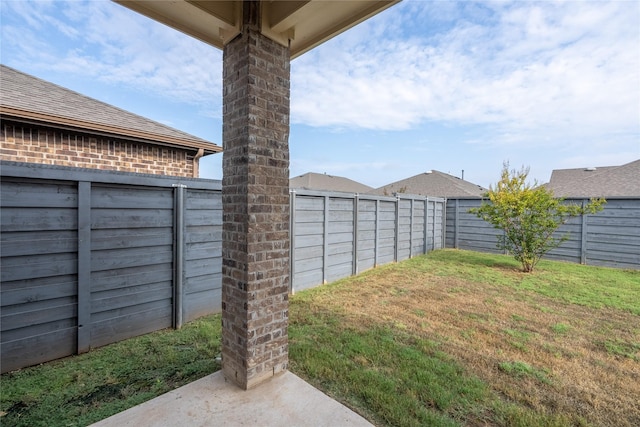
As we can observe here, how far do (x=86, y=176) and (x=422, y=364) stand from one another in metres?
3.61

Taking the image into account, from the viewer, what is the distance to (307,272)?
519 cm

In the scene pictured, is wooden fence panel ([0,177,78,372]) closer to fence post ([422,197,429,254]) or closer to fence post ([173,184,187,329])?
fence post ([173,184,187,329])

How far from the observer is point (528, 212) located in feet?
22.8

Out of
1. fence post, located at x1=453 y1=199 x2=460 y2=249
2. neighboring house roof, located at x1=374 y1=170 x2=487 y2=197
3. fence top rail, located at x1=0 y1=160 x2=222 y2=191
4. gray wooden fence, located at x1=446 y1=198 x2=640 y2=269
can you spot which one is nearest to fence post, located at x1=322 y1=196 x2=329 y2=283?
fence top rail, located at x1=0 y1=160 x2=222 y2=191

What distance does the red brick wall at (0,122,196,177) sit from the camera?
405 cm

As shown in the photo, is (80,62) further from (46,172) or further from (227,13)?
(227,13)

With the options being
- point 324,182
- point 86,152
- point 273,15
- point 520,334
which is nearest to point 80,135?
point 86,152

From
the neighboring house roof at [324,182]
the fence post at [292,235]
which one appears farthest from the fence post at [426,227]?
the fence post at [292,235]

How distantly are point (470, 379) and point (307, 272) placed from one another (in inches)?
128

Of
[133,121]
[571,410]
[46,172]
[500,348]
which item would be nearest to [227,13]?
[46,172]

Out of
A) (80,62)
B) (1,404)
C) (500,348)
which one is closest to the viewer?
(1,404)

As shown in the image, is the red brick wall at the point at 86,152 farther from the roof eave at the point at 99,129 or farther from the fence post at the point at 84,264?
the fence post at the point at 84,264

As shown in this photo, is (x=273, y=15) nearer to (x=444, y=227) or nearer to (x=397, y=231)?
(x=397, y=231)

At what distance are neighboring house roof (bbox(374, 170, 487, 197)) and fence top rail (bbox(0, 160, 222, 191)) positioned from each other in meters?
14.1
